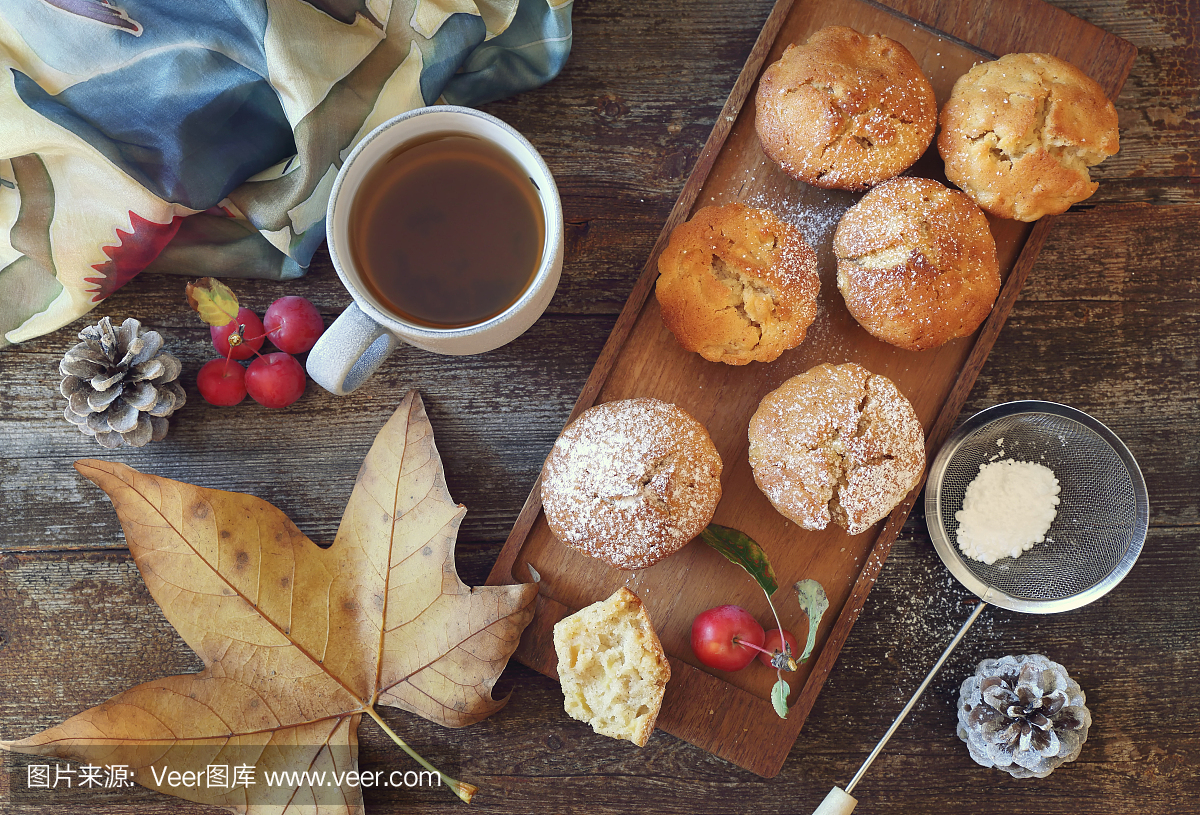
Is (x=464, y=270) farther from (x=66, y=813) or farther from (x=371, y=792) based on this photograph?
(x=66, y=813)

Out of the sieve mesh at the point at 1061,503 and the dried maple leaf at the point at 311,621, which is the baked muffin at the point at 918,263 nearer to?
the sieve mesh at the point at 1061,503

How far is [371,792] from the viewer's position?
1.40m

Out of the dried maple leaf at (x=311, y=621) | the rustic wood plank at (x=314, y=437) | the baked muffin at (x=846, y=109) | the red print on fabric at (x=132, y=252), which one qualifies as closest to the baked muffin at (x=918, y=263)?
the baked muffin at (x=846, y=109)

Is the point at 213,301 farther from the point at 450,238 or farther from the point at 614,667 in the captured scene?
the point at 614,667

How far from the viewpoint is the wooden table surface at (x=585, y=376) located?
56.3 inches

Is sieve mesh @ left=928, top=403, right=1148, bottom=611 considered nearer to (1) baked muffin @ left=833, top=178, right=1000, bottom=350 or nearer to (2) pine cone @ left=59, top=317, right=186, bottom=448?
(1) baked muffin @ left=833, top=178, right=1000, bottom=350

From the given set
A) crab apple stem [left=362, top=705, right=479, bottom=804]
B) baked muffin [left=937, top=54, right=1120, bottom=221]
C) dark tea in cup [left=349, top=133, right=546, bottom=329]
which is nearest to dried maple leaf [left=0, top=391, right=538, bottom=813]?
crab apple stem [left=362, top=705, right=479, bottom=804]

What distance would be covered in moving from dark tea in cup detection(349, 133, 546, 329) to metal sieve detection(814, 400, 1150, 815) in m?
0.88

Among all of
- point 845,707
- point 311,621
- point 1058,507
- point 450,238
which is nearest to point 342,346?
point 450,238

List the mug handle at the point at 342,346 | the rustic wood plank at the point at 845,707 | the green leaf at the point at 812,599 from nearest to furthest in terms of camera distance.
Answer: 1. the mug handle at the point at 342,346
2. the green leaf at the point at 812,599
3. the rustic wood plank at the point at 845,707

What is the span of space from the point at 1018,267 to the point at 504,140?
1.00m

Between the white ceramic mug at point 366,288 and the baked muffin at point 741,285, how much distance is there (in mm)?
250

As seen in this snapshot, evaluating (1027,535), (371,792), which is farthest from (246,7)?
(1027,535)

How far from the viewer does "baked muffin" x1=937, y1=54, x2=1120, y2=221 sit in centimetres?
124
